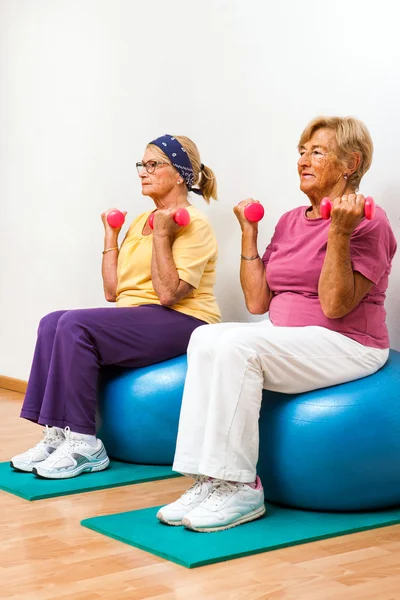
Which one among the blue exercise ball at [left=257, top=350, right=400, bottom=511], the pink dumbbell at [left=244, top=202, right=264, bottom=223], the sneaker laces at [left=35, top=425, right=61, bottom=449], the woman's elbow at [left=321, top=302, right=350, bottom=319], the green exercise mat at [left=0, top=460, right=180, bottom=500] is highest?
the pink dumbbell at [left=244, top=202, right=264, bottom=223]

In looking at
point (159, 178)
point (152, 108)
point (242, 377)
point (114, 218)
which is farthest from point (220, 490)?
point (152, 108)

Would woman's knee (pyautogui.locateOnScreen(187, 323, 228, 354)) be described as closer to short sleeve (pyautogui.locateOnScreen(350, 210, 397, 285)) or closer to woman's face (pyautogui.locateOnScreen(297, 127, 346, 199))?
short sleeve (pyautogui.locateOnScreen(350, 210, 397, 285))

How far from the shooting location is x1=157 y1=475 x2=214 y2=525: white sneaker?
2244mm

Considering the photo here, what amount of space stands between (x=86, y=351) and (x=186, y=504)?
2.36 ft

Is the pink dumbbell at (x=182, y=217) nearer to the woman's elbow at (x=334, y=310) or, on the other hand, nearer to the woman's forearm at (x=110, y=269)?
the woman's forearm at (x=110, y=269)

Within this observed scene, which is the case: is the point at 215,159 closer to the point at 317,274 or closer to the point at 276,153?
the point at 276,153

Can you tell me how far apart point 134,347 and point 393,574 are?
3.98 feet

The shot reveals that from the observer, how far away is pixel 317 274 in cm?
248

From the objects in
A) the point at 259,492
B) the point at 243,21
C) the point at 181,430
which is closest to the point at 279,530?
the point at 259,492

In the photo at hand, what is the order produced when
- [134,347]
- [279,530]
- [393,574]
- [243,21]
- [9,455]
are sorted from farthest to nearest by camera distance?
[243,21] → [9,455] → [134,347] → [279,530] → [393,574]

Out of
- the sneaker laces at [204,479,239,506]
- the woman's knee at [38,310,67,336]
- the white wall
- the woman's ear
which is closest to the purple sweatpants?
the woman's knee at [38,310,67,336]

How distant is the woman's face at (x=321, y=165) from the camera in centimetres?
253

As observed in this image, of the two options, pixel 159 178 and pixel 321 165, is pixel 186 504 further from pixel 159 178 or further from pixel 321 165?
pixel 159 178

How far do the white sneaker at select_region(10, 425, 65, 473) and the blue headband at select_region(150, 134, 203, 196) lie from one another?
0.97 m
